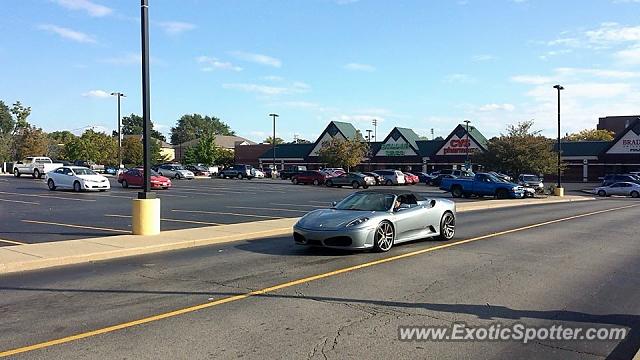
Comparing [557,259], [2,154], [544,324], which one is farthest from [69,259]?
[2,154]

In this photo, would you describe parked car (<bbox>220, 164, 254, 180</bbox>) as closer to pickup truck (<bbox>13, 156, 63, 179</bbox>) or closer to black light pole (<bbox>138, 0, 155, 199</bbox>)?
pickup truck (<bbox>13, 156, 63, 179</bbox>)

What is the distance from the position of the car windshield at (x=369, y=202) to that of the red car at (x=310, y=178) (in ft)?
128

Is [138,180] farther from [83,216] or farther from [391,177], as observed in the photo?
[391,177]

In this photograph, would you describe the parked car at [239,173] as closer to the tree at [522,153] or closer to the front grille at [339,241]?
the tree at [522,153]

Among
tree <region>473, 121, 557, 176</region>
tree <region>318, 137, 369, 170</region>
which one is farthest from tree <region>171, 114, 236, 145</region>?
tree <region>473, 121, 557, 176</region>

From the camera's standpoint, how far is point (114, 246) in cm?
1147

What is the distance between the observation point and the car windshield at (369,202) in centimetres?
1173

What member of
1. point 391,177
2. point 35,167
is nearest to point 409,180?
point 391,177

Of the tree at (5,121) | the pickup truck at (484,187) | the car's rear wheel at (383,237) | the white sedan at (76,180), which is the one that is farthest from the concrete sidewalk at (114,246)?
the tree at (5,121)

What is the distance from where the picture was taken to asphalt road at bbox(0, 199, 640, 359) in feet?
17.6

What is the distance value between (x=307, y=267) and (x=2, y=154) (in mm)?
71873

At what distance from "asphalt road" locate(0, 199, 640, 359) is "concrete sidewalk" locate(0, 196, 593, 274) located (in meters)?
0.55

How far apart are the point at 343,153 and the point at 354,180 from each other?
76.8 ft

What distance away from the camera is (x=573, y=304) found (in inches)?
279
